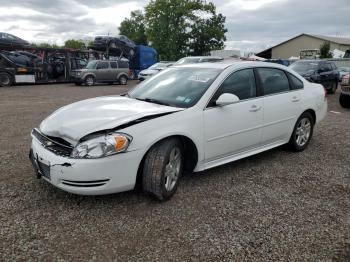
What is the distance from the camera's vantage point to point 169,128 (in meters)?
3.57

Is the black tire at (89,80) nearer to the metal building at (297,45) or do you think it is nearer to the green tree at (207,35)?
the green tree at (207,35)

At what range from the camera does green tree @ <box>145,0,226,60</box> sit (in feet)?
151

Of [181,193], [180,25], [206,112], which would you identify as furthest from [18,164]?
[180,25]

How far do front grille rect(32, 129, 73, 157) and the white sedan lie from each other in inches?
0.4

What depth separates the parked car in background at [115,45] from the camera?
84.6 ft

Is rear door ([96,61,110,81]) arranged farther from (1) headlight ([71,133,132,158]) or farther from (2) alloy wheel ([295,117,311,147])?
(1) headlight ([71,133,132,158])

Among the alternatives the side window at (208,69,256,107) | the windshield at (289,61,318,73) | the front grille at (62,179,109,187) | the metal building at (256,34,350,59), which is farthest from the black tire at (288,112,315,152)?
the metal building at (256,34,350,59)

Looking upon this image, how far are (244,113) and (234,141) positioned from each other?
1.28 feet

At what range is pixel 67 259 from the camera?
264 centimetres

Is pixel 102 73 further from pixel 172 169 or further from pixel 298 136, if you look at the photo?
pixel 172 169

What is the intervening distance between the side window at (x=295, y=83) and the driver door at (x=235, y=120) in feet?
3.21

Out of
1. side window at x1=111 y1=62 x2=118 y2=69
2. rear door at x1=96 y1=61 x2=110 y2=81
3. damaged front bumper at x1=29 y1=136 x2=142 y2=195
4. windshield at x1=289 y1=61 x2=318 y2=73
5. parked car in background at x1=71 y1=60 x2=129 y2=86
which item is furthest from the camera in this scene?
side window at x1=111 y1=62 x2=118 y2=69

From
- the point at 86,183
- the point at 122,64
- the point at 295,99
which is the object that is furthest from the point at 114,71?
the point at 86,183

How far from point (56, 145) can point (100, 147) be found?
0.53m
